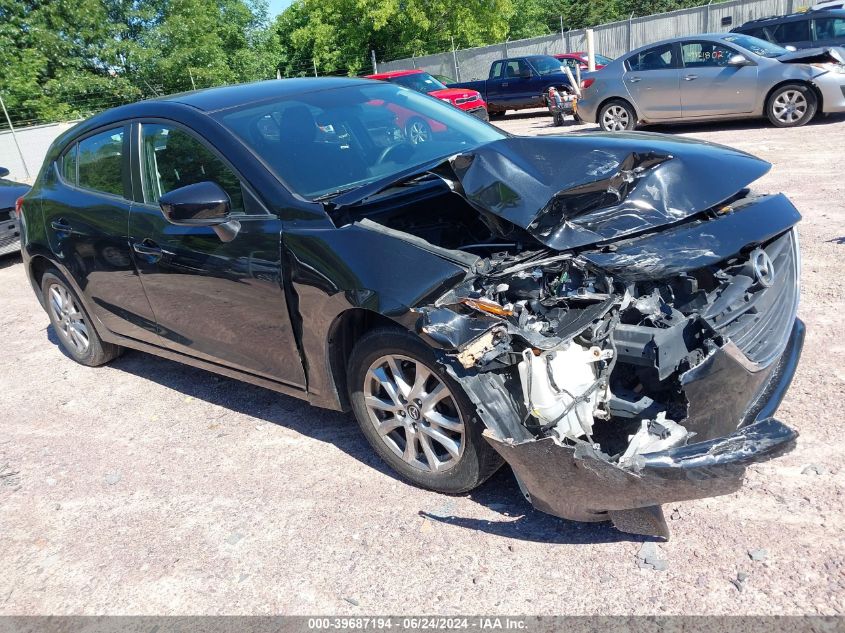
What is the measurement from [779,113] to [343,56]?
100 ft

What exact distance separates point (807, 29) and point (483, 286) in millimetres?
14794

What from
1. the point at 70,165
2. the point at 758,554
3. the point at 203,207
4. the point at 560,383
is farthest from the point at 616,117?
the point at 758,554

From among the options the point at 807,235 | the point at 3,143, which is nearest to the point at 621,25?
the point at 3,143

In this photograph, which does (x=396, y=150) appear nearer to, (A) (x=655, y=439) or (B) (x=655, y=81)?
(A) (x=655, y=439)

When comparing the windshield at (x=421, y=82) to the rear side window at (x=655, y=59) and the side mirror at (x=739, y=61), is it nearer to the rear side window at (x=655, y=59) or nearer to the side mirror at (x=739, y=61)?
the rear side window at (x=655, y=59)

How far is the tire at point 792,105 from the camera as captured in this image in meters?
11.4

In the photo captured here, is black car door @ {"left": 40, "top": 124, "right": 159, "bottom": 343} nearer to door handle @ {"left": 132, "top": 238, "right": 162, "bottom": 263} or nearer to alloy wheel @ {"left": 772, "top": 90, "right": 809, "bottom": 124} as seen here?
door handle @ {"left": 132, "top": 238, "right": 162, "bottom": 263}

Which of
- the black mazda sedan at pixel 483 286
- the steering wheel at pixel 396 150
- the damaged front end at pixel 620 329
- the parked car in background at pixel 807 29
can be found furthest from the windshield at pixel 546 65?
the damaged front end at pixel 620 329

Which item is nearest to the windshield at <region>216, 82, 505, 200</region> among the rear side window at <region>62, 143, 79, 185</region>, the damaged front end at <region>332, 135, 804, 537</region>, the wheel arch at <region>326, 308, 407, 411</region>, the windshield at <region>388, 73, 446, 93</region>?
the wheel arch at <region>326, 308, 407, 411</region>

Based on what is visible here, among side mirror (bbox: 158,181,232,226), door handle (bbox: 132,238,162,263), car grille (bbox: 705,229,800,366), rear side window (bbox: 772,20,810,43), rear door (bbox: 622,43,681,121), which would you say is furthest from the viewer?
rear side window (bbox: 772,20,810,43)

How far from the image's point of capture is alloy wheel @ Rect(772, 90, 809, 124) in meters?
11.5

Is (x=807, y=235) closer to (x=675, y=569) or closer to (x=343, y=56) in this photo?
(x=675, y=569)

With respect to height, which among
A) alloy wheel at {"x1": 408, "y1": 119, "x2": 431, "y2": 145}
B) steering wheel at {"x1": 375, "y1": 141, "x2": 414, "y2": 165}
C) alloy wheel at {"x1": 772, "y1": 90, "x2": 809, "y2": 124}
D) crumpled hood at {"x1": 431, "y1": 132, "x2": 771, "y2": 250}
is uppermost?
alloy wheel at {"x1": 408, "y1": 119, "x2": 431, "y2": 145}

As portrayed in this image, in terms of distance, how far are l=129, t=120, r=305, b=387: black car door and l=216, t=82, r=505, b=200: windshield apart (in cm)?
25
